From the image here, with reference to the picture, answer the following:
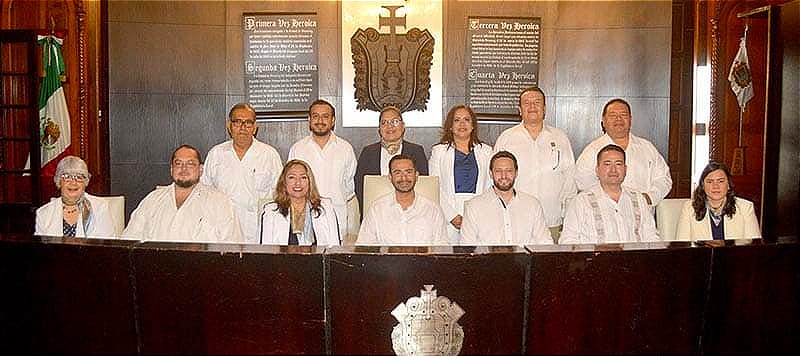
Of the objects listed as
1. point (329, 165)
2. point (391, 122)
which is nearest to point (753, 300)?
point (391, 122)

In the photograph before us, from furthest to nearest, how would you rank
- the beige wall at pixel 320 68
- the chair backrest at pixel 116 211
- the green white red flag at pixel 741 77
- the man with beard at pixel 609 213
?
1. the green white red flag at pixel 741 77
2. the beige wall at pixel 320 68
3. the chair backrest at pixel 116 211
4. the man with beard at pixel 609 213

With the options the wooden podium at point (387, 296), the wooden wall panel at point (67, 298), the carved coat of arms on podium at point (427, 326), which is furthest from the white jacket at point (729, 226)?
the wooden wall panel at point (67, 298)

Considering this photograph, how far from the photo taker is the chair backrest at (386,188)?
549 cm

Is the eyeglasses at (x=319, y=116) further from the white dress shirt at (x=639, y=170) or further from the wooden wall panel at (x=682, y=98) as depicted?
the wooden wall panel at (x=682, y=98)

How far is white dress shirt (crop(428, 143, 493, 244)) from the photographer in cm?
595

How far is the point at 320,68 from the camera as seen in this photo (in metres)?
8.11

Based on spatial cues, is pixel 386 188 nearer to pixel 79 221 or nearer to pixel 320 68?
pixel 79 221

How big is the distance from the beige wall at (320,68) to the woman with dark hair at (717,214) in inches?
129

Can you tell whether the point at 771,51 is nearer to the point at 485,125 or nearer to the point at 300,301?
the point at 485,125

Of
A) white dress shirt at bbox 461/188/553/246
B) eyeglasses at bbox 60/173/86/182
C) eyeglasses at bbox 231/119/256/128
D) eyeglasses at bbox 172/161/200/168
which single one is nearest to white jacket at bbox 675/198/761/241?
white dress shirt at bbox 461/188/553/246

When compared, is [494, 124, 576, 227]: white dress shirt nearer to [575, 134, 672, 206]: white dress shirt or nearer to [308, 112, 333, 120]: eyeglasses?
[575, 134, 672, 206]: white dress shirt

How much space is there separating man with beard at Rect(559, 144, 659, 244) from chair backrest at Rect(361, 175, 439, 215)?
900 mm

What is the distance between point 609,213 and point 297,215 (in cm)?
173

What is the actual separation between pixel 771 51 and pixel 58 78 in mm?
6181
